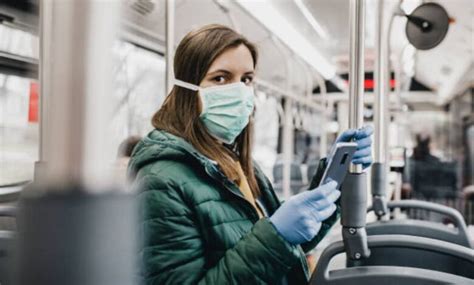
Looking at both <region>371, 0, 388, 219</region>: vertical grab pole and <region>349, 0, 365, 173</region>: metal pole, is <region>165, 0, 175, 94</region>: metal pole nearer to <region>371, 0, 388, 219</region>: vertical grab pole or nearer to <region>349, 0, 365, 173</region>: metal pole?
<region>349, 0, 365, 173</region>: metal pole

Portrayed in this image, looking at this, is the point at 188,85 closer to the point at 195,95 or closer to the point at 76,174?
the point at 195,95

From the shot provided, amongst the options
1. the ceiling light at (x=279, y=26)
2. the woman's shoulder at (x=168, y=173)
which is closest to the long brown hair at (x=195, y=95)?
the woman's shoulder at (x=168, y=173)

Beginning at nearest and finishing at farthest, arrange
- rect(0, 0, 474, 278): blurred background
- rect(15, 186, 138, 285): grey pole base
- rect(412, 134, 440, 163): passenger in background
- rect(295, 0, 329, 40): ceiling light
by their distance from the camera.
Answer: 1. rect(15, 186, 138, 285): grey pole base
2. rect(0, 0, 474, 278): blurred background
3. rect(295, 0, 329, 40): ceiling light
4. rect(412, 134, 440, 163): passenger in background

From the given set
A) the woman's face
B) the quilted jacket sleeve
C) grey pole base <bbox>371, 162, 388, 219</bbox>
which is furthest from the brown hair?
grey pole base <bbox>371, 162, 388, 219</bbox>

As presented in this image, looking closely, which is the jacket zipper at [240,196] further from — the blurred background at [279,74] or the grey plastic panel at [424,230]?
the grey plastic panel at [424,230]

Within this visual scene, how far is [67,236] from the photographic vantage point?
0.84 feet

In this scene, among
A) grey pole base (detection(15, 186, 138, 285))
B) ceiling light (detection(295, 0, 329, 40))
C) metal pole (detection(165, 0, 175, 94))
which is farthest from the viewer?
→ ceiling light (detection(295, 0, 329, 40))

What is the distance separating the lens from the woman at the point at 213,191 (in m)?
0.99

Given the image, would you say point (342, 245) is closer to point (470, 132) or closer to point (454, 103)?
point (470, 132)

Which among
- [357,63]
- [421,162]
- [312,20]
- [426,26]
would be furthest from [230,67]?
[421,162]

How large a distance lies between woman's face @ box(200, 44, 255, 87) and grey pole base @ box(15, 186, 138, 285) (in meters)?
0.96

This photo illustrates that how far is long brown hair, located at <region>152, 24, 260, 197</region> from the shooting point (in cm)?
119

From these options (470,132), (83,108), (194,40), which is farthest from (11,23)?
(470,132)

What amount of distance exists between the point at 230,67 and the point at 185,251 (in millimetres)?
447
